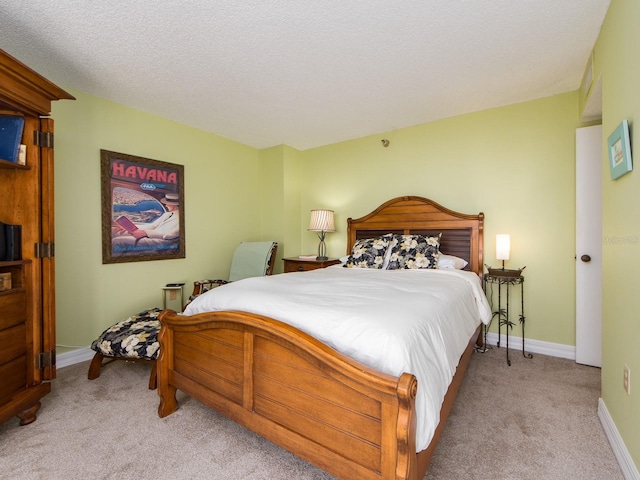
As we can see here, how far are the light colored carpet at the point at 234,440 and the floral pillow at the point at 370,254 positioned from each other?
1.27m

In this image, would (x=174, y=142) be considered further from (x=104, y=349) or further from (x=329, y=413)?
(x=329, y=413)

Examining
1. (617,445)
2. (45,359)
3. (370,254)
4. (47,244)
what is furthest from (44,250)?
(617,445)

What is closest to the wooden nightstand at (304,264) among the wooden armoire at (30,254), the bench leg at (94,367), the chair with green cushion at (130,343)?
the chair with green cushion at (130,343)

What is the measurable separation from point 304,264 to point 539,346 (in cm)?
250

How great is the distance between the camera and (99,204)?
2.76m

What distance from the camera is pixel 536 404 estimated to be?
193cm

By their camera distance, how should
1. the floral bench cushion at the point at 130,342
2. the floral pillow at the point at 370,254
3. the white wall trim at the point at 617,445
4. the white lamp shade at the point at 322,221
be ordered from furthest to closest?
the white lamp shade at the point at 322,221 < the floral pillow at the point at 370,254 < the floral bench cushion at the point at 130,342 < the white wall trim at the point at 617,445

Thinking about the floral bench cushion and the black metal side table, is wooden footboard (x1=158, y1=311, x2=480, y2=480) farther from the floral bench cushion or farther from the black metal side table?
the black metal side table

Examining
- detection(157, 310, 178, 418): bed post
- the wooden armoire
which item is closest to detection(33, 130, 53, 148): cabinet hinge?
the wooden armoire

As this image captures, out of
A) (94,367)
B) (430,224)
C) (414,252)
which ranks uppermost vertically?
(430,224)

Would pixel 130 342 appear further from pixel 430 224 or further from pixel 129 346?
pixel 430 224

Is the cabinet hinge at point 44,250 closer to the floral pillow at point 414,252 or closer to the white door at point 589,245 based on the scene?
the floral pillow at point 414,252

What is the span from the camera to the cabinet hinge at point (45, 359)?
72.4 inches

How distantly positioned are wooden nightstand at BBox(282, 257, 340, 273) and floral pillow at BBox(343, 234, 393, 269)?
0.46 m
